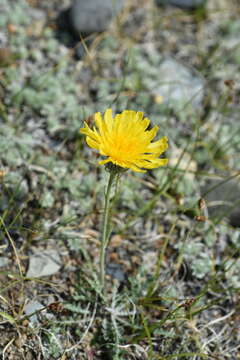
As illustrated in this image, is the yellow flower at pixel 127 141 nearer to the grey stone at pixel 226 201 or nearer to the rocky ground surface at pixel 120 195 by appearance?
the rocky ground surface at pixel 120 195

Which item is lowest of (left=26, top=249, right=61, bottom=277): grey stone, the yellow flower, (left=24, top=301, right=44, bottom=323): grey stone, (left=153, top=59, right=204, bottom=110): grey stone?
(left=24, top=301, right=44, bottom=323): grey stone

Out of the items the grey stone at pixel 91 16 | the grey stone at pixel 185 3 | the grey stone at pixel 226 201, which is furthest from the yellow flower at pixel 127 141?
the grey stone at pixel 185 3

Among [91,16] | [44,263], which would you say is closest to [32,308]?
[44,263]

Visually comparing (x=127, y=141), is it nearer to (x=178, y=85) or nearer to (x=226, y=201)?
(x=226, y=201)

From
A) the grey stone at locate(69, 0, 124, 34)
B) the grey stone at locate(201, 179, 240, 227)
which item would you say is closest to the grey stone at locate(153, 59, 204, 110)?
the grey stone at locate(69, 0, 124, 34)

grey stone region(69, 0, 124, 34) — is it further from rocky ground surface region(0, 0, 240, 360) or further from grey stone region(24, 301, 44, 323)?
grey stone region(24, 301, 44, 323)

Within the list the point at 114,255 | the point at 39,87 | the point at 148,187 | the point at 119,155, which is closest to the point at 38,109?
the point at 39,87
